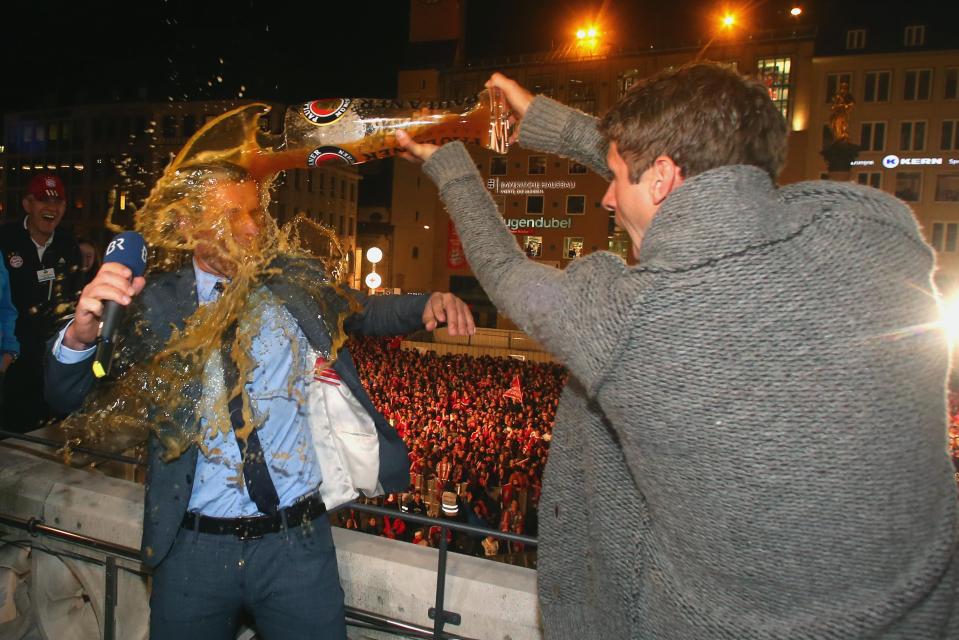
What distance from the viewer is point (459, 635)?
2.55 metres

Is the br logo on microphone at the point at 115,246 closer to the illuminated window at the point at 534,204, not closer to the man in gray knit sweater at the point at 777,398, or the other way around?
the man in gray knit sweater at the point at 777,398

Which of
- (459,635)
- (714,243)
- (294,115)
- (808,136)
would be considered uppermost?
(808,136)

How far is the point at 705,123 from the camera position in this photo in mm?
1265

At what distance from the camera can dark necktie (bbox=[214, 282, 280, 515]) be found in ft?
7.40

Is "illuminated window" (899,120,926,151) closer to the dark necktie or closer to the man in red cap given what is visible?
the man in red cap

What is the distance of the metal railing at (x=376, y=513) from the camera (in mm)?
2502

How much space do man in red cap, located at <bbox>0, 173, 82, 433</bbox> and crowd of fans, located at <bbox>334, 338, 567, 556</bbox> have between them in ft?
9.00

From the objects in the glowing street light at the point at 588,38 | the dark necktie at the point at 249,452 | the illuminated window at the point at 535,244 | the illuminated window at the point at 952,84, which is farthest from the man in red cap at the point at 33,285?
the glowing street light at the point at 588,38

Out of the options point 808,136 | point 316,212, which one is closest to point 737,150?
point 808,136

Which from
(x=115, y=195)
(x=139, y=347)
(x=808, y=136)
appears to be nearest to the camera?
(x=139, y=347)

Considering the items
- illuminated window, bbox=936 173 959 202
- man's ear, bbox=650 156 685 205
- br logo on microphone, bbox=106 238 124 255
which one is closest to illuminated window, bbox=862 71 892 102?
illuminated window, bbox=936 173 959 202

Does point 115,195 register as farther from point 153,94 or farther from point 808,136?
point 153,94

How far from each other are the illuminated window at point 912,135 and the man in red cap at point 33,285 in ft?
142

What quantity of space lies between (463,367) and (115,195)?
1928 centimetres
